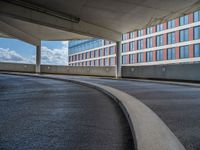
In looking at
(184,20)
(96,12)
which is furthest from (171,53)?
(96,12)

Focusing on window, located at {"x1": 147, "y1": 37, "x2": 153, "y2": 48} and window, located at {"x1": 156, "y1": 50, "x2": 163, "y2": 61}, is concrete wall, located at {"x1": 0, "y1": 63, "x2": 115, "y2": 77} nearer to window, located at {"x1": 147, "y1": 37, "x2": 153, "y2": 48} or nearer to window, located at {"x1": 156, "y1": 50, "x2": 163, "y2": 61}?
window, located at {"x1": 156, "y1": 50, "x2": 163, "y2": 61}

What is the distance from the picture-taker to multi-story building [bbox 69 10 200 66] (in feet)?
160

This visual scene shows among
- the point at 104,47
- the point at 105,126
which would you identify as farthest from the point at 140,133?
the point at 104,47

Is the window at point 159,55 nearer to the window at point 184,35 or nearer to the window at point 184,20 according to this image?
the window at point 184,35

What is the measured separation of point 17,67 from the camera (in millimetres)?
35875

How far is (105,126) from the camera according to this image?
452 cm

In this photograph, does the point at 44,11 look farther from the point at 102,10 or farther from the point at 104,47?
the point at 104,47

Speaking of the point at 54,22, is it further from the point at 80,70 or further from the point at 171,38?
the point at 171,38

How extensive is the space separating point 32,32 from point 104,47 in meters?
48.8

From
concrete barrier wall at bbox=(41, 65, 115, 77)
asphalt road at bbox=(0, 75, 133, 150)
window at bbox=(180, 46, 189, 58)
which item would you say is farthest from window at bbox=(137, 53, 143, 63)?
asphalt road at bbox=(0, 75, 133, 150)

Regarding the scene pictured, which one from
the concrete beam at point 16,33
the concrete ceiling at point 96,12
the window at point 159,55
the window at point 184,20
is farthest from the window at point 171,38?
the concrete beam at point 16,33

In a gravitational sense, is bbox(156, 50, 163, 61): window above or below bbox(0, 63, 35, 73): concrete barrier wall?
above

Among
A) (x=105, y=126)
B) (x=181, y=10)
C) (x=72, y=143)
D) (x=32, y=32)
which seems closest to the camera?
(x=72, y=143)

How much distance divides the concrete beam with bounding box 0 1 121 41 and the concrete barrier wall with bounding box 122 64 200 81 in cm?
584
